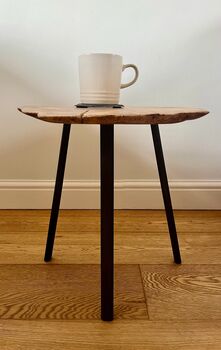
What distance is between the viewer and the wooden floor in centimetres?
65

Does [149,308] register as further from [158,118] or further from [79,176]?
[79,176]

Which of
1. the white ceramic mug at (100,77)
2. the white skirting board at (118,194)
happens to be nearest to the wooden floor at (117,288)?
the white skirting board at (118,194)

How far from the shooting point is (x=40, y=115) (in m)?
0.58

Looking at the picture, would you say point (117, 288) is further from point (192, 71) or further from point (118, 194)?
point (192, 71)

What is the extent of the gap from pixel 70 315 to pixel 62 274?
0.60 feet

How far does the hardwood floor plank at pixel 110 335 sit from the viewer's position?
62 cm

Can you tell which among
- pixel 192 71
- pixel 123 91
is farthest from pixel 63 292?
pixel 192 71

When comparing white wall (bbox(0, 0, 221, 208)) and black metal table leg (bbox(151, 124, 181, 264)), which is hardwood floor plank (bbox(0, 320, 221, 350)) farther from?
white wall (bbox(0, 0, 221, 208))

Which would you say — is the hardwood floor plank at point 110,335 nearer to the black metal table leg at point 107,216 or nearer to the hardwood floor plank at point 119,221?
the black metal table leg at point 107,216

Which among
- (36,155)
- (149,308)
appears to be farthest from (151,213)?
(149,308)

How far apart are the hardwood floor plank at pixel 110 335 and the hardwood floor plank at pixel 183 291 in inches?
1.2

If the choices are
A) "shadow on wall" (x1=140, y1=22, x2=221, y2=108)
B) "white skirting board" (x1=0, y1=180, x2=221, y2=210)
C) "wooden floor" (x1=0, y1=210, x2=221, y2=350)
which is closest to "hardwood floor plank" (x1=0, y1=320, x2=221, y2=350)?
"wooden floor" (x1=0, y1=210, x2=221, y2=350)

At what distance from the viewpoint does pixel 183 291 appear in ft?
2.65

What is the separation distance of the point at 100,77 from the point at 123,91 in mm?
532
